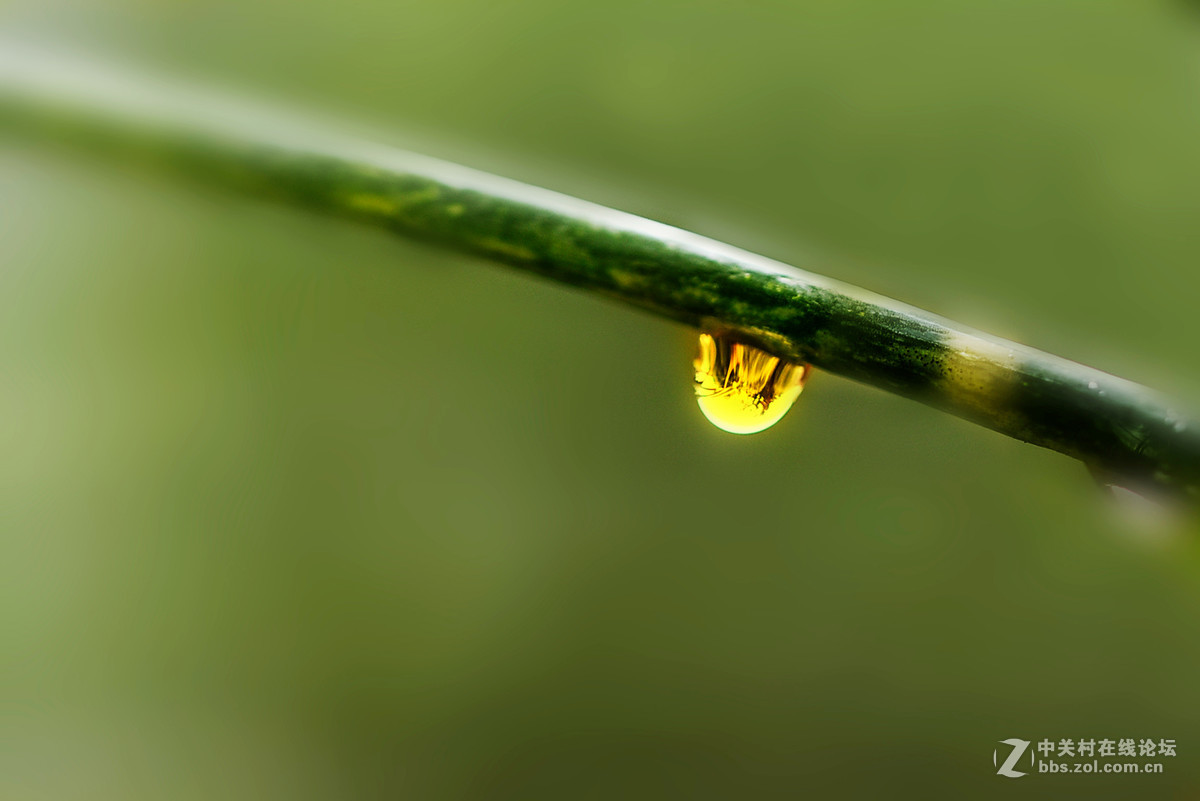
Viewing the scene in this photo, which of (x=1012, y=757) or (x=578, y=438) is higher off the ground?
(x=578, y=438)

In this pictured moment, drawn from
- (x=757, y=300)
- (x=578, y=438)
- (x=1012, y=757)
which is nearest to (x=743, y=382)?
(x=757, y=300)

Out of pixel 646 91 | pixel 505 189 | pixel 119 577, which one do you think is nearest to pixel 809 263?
pixel 646 91

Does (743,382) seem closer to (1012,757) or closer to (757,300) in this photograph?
(757,300)

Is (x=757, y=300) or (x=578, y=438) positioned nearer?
(x=757, y=300)

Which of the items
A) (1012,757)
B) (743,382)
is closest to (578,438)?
(743,382)

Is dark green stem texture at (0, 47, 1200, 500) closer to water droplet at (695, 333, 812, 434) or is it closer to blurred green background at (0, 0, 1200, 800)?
water droplet at (695, 333, 812, 434)

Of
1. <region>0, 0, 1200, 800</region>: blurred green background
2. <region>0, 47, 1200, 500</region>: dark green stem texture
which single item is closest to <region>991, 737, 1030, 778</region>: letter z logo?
<region>0, 0, 1200, 800</region>: blurred green background
